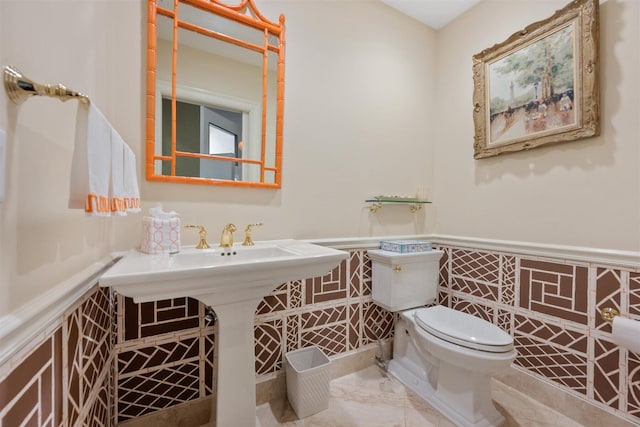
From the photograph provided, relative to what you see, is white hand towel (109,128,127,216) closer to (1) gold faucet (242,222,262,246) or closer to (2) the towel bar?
(2) the towel bar

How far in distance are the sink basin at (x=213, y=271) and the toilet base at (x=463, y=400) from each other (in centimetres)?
92

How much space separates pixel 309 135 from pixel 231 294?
39.8 inches

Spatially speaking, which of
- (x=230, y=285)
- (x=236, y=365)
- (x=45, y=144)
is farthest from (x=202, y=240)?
(x=45, y=144)

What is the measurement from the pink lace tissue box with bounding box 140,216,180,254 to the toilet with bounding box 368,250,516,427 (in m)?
1.15

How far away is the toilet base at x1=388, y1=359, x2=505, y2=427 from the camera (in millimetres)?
1291

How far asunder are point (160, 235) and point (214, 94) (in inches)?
29.7

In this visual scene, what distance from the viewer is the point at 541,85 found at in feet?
4.85

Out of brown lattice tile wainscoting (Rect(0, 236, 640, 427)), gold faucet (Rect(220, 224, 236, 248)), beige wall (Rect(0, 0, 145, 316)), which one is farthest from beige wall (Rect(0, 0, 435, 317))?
brown lattice tile wainscoting (Rect(0, 236, 640, 427))

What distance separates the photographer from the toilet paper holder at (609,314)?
48.4 inches

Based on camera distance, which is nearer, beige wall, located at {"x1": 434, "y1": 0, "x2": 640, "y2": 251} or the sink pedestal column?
the sink pedestal column

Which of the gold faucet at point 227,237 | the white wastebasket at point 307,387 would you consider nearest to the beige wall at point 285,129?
the gold faucet at point 227,237

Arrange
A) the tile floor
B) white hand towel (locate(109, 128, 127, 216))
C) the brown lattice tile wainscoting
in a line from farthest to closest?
1. the tile floor
2. the brown lattice tile wainscoting
3. white hand towel (locate(109, 128, 127, 216))

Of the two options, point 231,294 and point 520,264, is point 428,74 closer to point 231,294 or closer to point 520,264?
point 520,264

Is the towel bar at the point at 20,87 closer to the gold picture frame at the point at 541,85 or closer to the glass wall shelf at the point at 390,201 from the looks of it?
the glass wall shelf at the point at 390,201
